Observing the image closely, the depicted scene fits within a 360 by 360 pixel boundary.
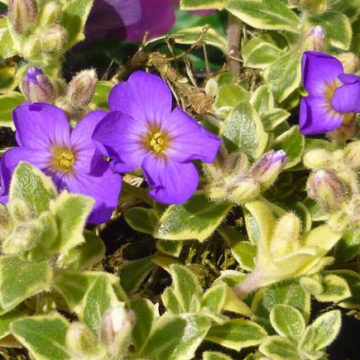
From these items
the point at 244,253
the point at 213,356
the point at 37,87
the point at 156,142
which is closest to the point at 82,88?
the point at 37,87

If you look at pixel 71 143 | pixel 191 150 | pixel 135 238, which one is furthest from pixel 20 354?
pixel 191 150

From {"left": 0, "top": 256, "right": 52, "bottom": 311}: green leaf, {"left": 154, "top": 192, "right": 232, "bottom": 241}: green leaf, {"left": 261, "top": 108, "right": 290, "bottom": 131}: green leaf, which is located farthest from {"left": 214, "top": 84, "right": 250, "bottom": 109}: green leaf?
{"left": 0, "top": 256, "right": 52, "bottom": 311}: green leaf

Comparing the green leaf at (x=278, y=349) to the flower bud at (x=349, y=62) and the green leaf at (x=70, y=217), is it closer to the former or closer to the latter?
the green leaf at (x=70, y=217)

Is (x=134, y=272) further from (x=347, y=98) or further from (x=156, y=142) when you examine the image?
(x=347, y=98)

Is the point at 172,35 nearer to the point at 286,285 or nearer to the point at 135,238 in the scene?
the point at 135,238

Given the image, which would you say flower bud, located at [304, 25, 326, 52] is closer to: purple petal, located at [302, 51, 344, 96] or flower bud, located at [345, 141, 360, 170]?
purple petal, located at [302, 51, 344, 96]

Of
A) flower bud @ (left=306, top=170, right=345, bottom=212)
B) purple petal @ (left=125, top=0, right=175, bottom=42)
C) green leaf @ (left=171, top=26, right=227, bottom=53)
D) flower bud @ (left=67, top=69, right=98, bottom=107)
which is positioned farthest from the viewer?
purple petal @ (left=125, top=0, right=175, bottom=42)
